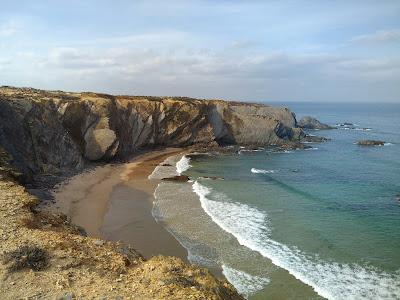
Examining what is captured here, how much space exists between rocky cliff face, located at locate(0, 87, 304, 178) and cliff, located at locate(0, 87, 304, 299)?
0.12 metres

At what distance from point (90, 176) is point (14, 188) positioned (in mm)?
21044

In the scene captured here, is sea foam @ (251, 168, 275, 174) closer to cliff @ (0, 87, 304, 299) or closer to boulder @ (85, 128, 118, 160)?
cliff @ (0, 87, 304, 299)

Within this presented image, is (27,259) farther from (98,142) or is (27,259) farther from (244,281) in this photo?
(98,142)

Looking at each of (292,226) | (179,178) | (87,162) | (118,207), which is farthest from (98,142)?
(292,226)

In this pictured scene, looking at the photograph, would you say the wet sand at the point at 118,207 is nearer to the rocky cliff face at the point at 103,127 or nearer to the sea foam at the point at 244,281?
the sea foam at the point at 244,281

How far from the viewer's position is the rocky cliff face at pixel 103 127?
34.9 meters

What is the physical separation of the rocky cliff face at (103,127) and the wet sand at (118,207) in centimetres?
313

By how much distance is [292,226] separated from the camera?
86.3ft

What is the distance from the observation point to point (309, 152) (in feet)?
210

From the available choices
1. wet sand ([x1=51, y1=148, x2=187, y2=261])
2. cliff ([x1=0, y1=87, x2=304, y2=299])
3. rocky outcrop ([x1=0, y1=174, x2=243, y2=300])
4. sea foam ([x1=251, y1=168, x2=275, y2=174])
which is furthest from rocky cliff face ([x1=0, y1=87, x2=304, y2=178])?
sea foam ([x1=251, y1=168, x2=275, y2=174])

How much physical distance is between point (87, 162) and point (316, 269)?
3209 centimetres

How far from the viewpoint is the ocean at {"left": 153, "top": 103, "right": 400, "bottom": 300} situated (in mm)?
18859

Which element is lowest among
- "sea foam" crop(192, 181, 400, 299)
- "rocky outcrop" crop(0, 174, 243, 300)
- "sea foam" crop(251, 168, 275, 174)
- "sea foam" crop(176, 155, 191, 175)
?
"sea foam" crop(176, 155, 191, 175)

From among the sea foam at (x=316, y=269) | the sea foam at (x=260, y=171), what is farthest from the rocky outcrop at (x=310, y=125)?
the sea foam at (x=316, y=269)
